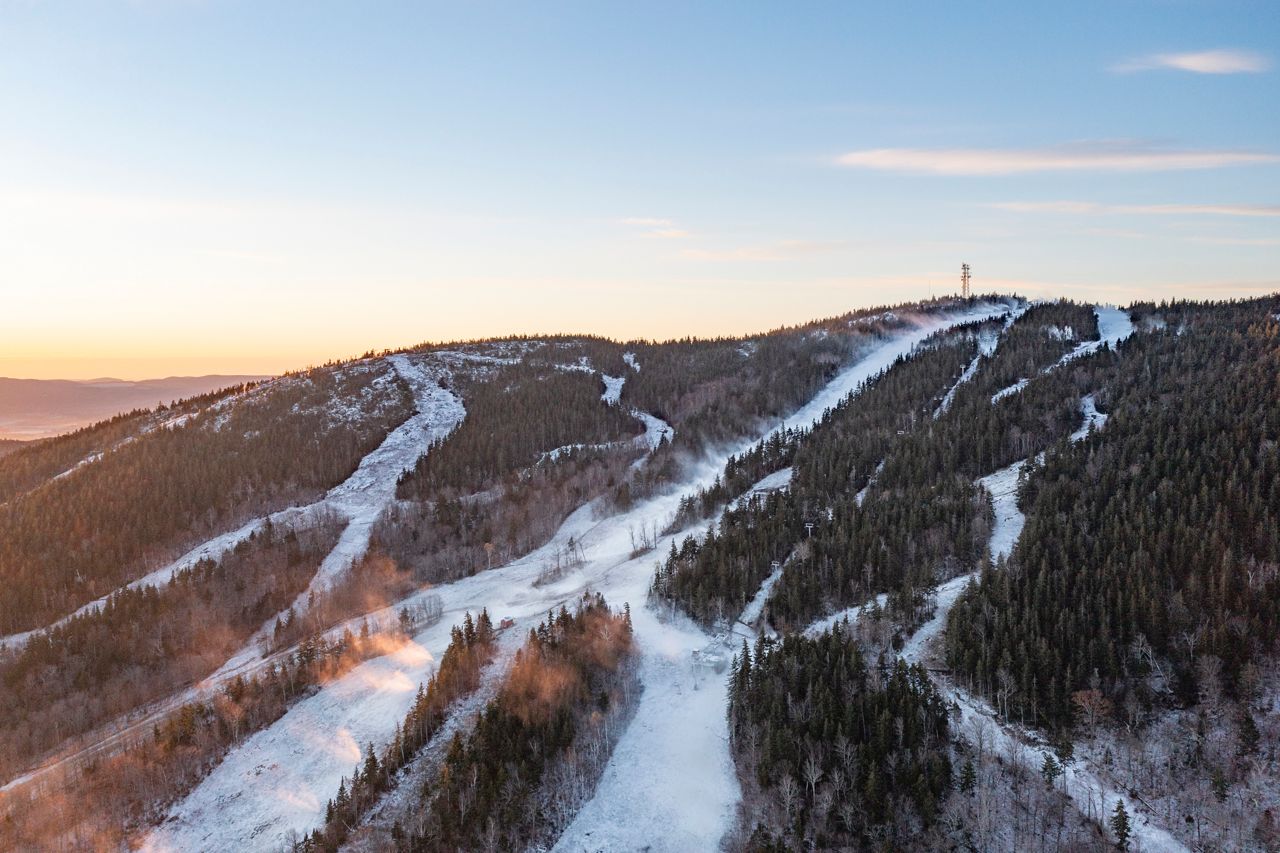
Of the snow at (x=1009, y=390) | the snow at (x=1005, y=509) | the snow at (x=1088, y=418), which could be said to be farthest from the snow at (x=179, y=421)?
the snow at (x=1088, y=418)

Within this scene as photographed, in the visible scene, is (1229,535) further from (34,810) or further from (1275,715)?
(34,810)

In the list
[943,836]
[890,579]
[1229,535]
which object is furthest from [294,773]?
[1229,535]

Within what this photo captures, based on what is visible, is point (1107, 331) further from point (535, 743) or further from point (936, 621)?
point (535, 743)

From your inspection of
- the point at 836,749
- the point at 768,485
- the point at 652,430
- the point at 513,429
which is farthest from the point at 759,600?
the point at 513,429

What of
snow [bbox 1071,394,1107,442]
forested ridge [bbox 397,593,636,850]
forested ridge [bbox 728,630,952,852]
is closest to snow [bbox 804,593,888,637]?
forested ridge [bbox 728,630,952,852]

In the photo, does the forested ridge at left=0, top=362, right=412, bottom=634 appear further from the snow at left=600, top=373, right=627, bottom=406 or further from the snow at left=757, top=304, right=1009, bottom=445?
the snow at left=757, top=304, right=1009, bottom=445

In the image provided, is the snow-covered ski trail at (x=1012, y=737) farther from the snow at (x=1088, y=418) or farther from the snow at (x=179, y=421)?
the snow at (x=179, y=421)
